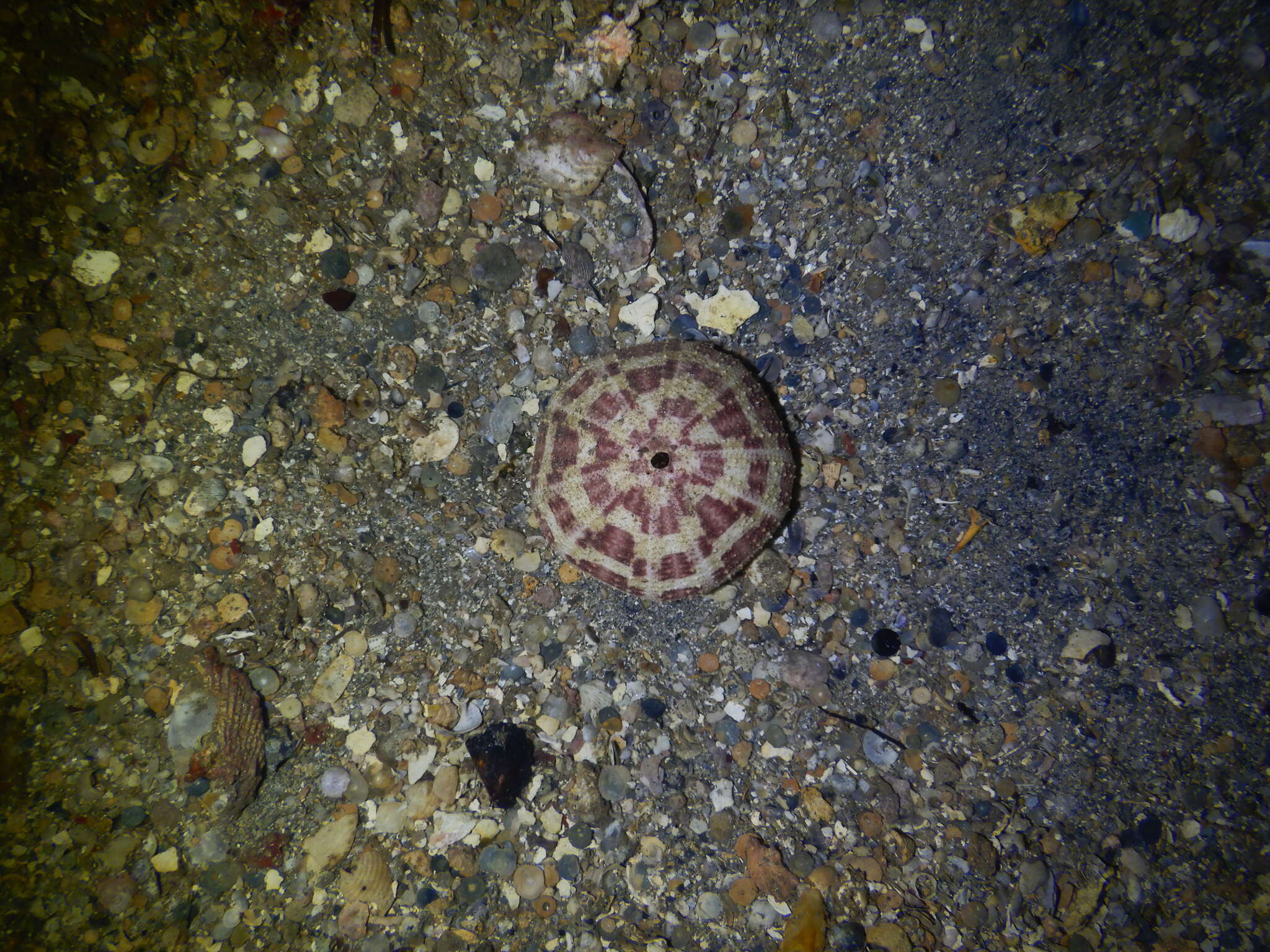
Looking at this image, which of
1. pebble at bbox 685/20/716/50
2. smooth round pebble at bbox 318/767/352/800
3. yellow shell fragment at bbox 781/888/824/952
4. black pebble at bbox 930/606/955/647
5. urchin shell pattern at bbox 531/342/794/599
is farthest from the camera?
pebble at bbox 685/20/716/50

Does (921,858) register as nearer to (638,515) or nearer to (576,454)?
(638,515)

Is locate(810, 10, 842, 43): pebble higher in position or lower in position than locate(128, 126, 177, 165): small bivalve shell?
lower

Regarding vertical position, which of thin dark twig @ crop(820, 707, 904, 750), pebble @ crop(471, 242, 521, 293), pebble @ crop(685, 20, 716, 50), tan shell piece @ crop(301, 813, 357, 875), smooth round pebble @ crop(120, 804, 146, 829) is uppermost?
pebble @ crop(685, 20, 716, 50)

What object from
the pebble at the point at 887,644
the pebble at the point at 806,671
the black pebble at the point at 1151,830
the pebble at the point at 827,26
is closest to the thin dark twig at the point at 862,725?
the pebble at the point at 806,671

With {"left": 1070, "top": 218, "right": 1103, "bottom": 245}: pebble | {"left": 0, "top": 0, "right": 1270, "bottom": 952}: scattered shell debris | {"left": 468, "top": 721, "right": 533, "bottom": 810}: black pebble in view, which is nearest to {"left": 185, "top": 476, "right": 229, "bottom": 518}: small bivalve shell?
{"left": 0, "top": 0, "right": 1270, "bottom": 952}: scattered shell debris

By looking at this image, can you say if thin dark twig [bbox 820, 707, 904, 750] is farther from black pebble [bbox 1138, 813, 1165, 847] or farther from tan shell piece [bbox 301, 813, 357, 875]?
tan shell piece [bbox 301, 813, 357, 875]

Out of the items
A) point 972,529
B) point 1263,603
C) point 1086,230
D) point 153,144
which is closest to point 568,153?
point 153,144

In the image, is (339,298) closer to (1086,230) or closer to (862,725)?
(862,725)
